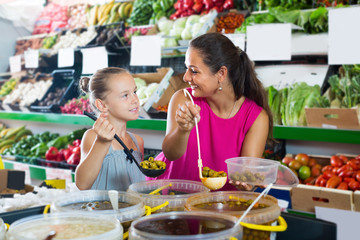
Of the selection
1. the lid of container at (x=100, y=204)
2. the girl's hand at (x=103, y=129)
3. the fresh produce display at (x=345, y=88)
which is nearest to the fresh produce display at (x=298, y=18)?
the fresh produce display at (x=345, y=88)

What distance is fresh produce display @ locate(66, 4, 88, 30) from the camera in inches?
228

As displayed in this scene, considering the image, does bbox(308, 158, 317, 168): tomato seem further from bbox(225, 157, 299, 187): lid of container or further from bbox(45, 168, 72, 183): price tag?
bbox(45, 168, 72, 183): price tag

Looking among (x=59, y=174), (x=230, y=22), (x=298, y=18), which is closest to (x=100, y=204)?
(x=298, y=18)

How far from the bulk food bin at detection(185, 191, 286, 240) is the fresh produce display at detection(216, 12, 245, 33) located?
2.62 metres

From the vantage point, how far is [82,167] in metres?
1.46

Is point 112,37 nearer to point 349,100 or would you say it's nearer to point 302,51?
point 302,51

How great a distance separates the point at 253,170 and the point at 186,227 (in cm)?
51

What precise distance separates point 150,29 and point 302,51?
1.75m

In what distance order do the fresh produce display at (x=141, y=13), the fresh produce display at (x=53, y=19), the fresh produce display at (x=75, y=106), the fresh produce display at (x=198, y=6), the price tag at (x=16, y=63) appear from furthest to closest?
the fresh produce display at (x=53, y=19) < the price tag at (x=16, y=63) < the fresh produce display at (x=141, y=13) < the fresh produce display at (x=75, y=106) < the fresh produce display at (x=198, y=6)

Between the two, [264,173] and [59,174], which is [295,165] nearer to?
[264,173]

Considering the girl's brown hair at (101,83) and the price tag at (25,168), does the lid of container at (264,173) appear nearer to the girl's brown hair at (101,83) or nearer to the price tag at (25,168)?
the girl's brown hair at (101,83)

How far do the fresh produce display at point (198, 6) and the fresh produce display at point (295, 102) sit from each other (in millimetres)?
1201

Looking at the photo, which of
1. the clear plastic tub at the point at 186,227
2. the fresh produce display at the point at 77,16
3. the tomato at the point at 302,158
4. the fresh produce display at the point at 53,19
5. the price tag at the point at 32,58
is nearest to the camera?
the clear plastic tub at the point at 186,227

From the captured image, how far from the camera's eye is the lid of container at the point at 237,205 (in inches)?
33.7
